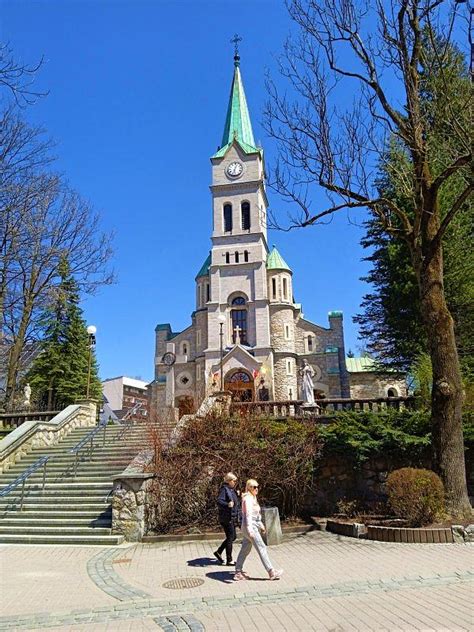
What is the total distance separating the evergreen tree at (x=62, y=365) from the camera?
34344mm

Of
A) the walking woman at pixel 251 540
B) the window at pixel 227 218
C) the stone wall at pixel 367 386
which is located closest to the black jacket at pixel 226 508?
the walking woman at pixel 251 540

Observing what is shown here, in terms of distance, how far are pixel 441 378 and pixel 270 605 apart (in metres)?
6.67

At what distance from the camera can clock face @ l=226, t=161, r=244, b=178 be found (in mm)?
45906

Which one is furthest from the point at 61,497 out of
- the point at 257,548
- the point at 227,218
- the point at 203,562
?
the point at 227,218

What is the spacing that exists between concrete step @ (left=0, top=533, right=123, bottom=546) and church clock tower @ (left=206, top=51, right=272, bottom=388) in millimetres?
28600

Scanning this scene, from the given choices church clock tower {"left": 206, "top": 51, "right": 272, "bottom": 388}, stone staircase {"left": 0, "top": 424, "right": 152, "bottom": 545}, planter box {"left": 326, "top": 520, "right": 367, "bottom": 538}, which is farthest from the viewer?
church clock tower {"left": 206, "top": 51, "right": 272, "bottom": 388}

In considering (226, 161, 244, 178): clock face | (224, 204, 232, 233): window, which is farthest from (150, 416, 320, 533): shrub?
(226, 161, 244, 178): clock face

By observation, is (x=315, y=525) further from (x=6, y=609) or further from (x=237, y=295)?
(x=237, y=295)

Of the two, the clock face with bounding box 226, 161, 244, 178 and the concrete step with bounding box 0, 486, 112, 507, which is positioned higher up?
the clock face with bounding box 226, 161, 244, 178

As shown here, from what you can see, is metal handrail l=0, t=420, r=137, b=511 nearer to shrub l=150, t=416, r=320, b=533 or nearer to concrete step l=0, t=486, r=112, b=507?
concrete step l=0, t=486, r=112, b=507

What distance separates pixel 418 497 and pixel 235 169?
40.6 meters

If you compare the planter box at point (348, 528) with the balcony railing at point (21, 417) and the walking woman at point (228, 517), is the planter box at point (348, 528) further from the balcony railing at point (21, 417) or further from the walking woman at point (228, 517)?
the balcony railing at point (21, 417)

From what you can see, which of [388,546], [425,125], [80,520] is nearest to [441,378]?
[388,546]

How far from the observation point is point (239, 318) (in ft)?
139
